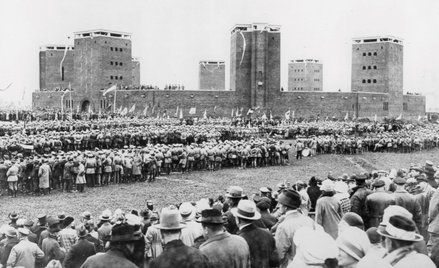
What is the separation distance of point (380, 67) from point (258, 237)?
223 feet

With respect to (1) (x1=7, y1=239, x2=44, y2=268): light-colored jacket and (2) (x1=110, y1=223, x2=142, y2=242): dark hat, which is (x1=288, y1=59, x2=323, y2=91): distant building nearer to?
(1) (x1=7, y1=239, x2=44, y2=268): light-colored jacket

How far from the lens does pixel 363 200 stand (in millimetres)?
8586

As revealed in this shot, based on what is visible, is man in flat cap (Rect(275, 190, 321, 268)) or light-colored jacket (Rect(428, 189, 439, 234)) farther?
light-colored jacket (Rect(428, 189, 439, 234))

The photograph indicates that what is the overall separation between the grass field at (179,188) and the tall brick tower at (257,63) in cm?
3200

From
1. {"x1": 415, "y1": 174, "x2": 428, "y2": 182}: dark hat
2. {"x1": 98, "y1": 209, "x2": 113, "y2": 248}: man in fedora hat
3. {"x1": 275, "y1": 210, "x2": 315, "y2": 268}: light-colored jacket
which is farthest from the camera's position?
{"x1": 415, "y1": 174, "x2": 428, "y2": 182}: dark hat

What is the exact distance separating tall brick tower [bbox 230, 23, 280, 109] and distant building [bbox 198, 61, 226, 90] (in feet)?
76.8

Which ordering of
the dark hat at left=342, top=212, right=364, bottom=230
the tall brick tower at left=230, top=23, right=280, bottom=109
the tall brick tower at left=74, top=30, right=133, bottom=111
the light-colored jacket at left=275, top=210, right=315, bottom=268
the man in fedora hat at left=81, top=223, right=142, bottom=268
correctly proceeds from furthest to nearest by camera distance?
the tall brick tower at left=74, top=30, right=133, bottom=111 → the tall brick tower at left=230, top=23, right=280, bottom=109 → the light-colored jacket at left=275, top=210, right=315, bottom=268 → the dark hat at left=342, top=212, right=364, bottom=230 → the man in fedora hat at left=81, top=223, right=142, bottom=268

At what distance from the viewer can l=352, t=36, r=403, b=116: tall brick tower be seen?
68875mm

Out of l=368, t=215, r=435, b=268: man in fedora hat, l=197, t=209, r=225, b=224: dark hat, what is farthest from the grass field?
l=368, t=215, r=435, b=268: man in fedora hat

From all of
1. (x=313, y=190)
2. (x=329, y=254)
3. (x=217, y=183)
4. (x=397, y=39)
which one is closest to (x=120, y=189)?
(x=217, y=183)

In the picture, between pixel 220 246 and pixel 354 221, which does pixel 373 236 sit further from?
pixel 220 246

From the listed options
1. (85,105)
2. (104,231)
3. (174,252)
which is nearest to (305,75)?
(85,105)

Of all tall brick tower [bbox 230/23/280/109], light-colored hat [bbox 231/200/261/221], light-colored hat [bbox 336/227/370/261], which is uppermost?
tall brick tower [bbox 230/23/280/109]

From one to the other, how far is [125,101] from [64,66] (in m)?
27.3
